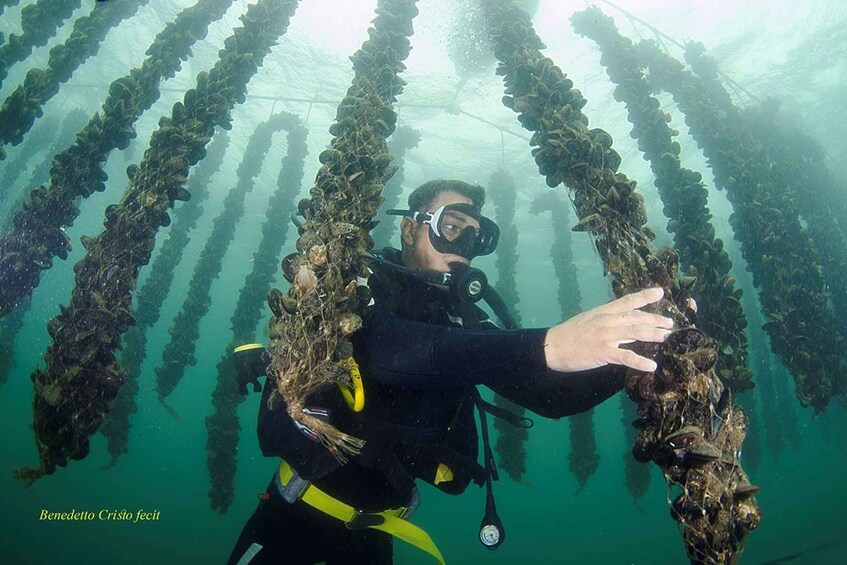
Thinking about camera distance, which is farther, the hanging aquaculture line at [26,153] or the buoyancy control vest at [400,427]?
the hanging aquaculture line at [26,153]

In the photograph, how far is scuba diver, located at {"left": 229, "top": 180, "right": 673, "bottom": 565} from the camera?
100 inches

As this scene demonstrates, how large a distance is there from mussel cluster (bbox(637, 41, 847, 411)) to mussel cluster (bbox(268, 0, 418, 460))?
5628 millimetres

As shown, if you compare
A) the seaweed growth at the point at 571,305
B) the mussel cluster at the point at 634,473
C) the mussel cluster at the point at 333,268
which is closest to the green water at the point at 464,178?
the seaweed growth at the point at 571,305

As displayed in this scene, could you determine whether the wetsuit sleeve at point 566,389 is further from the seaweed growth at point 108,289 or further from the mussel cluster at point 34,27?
the mussel cluster at point 34,27

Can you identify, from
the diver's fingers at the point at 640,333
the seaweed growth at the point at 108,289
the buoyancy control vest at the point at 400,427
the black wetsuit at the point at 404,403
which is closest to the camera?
the diver's fingers at the point at 640,333

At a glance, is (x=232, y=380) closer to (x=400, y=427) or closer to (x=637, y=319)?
(x=400, y=427)

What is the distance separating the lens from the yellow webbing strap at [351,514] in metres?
3.80

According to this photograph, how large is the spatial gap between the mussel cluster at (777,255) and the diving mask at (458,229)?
4.21 m

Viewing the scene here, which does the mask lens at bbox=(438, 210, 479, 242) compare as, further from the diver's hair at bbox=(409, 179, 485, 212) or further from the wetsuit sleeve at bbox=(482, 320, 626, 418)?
the wetsuit sleeve at bbox=(482, 320, 626, 418)

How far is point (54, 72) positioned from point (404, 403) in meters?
6.34

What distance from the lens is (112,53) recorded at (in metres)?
17.6

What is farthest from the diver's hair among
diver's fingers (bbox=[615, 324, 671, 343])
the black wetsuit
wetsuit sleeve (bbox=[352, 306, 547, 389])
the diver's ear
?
diver's fingers (bbox=[615, 324, 671, 343])

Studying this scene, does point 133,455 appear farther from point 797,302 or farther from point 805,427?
point 805,427

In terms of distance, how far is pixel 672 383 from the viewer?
8.05 ft
